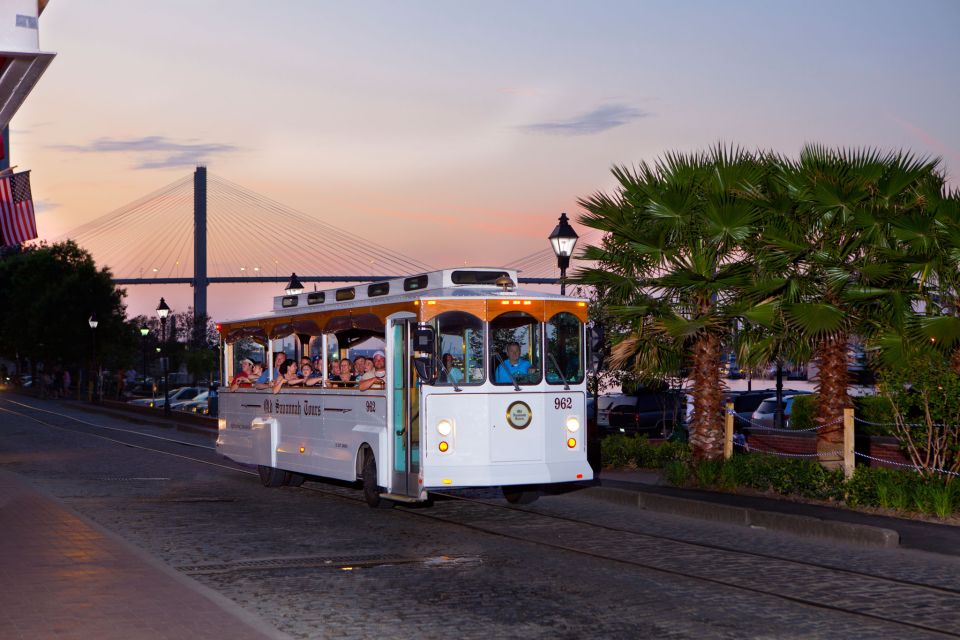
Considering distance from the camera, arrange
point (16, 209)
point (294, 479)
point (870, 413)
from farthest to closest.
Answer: point (870, 413)
point (294, 479)
point (16, 209)

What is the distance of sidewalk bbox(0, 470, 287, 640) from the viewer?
9156 millimetres

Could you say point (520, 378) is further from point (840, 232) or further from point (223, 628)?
point (223, 628)

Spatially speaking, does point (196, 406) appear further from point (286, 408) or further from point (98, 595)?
point (98, 595)

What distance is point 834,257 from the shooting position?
18797 mm

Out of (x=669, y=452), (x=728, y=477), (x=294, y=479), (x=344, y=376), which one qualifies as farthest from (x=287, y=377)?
(x=728, y=477)

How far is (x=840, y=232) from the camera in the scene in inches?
746

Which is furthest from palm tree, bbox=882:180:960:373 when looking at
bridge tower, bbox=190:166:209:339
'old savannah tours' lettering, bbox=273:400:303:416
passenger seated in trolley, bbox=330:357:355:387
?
bridge tower, bbox=190:166:209:339

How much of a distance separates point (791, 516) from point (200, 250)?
99.4 meters

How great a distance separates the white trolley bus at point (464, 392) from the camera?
53.9ft

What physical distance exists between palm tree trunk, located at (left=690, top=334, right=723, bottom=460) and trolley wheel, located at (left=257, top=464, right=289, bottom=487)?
23.4 ft

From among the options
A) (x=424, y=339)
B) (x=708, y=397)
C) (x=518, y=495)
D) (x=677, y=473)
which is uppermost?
(x=424, y=339)

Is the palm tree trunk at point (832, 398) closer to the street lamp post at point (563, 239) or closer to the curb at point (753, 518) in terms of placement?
the curb at point (753, 518)

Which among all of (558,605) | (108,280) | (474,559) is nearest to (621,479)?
(474,559)

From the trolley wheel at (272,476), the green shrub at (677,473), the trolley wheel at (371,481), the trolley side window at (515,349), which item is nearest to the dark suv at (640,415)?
the green shrub at (677,473)
